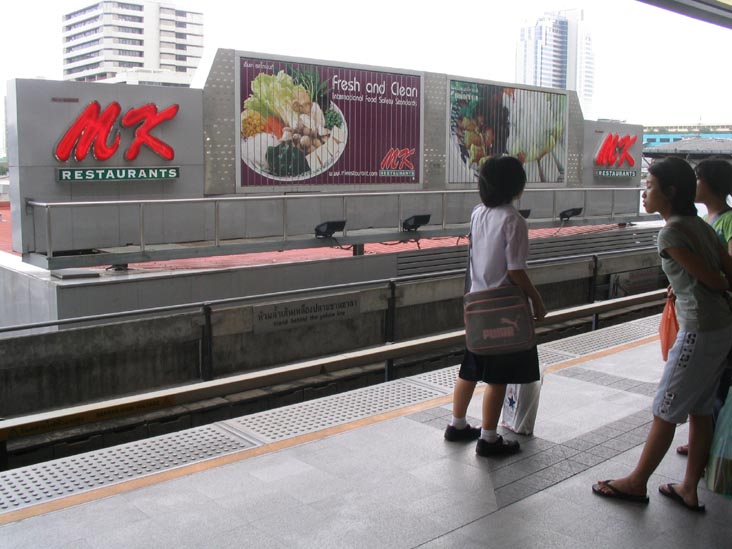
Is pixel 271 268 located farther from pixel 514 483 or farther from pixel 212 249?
pixel 514 483

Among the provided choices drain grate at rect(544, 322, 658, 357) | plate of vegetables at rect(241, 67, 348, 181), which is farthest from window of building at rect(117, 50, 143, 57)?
drain grate at rect(544, 322, 658, 357)

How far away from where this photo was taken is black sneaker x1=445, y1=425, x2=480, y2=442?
4.95 meters

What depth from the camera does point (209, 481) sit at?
14.1 ft

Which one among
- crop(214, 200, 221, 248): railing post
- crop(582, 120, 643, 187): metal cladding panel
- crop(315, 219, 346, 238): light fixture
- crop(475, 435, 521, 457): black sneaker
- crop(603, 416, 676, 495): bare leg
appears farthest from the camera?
crop(582, 120, 643, 187): metal cladding panel

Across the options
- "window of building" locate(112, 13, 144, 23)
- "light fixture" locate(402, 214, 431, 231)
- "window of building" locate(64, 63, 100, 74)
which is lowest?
"light fixture" locate(402, 214, 431, 231)

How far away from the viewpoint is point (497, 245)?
14.2 feet

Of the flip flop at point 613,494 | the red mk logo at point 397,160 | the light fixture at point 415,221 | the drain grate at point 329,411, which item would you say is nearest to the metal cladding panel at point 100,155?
the light fixture at point 415,221

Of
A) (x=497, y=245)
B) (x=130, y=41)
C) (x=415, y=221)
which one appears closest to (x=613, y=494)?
(x=497, y=245)

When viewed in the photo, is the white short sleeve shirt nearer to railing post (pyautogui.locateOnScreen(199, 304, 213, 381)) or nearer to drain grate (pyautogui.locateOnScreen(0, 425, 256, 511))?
drain grate (pyautogui.locateOnScreen(0, 425, 256, 511))

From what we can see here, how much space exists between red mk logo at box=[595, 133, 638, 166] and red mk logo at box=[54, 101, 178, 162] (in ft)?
44.7

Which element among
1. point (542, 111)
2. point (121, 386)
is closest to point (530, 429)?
point (121, 386)

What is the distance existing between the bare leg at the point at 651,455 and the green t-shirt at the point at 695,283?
1.65 feet

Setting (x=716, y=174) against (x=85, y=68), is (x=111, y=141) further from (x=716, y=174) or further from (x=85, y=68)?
(x=85, y=68)

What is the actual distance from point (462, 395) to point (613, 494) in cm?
106
